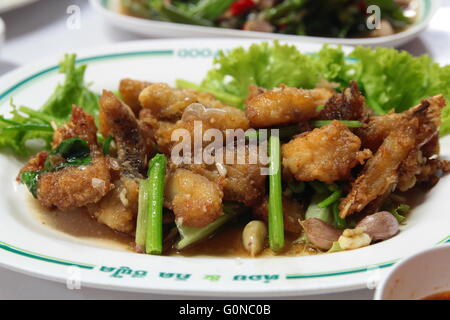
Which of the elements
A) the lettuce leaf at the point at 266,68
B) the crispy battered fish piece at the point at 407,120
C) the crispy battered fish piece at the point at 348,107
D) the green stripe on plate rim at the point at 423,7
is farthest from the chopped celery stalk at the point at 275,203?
the green stripe on plate rim at the point at 423,7

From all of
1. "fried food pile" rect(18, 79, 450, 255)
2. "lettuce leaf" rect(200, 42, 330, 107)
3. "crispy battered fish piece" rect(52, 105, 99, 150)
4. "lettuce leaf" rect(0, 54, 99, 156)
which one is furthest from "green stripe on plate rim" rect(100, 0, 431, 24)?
"fried food pile" rect(18, 79, 450, 255)

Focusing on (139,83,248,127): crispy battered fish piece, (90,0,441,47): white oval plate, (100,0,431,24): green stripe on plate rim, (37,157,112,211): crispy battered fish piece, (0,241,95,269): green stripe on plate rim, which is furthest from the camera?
(100,0,431,24): green stripe on plate rim

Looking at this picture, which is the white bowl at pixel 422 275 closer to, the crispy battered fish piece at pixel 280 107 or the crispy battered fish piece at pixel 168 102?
the crispy battered fish piece at pixel 280 107

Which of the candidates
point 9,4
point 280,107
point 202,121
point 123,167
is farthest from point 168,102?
point 9,4

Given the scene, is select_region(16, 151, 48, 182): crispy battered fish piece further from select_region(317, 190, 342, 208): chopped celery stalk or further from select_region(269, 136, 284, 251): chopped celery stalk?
select_region(317, 190, 342, 208): chopped celery stalk

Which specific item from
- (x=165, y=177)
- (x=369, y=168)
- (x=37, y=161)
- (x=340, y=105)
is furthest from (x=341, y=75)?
(x=37, y=161)

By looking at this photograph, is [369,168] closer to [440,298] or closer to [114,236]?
[440,298]
